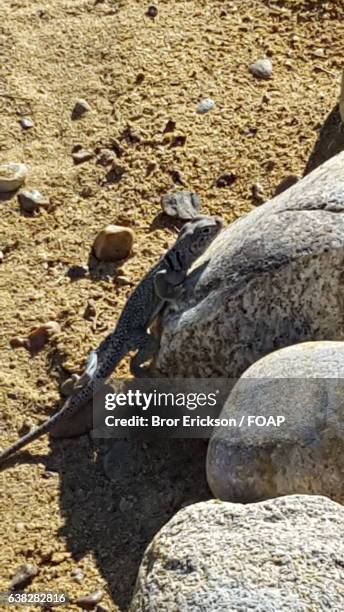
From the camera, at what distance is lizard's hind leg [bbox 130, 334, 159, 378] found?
6.31 m

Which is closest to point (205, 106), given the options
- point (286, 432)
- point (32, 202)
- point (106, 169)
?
point (106, 169)

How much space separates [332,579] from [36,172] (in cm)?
395

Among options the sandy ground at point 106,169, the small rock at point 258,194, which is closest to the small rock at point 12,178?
the sandy ground at point 106,169

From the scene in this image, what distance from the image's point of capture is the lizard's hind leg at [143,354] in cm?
631

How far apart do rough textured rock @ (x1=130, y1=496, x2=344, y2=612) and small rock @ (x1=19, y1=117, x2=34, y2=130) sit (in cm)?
371

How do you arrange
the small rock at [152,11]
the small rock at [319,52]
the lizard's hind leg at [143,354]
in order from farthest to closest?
the small rock at [152,11] < the small rock at [319,52] < the lizard's hind leg at [143,354]

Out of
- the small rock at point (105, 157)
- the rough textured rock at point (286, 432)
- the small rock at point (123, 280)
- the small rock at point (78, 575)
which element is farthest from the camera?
the small rock at point (105, 157)

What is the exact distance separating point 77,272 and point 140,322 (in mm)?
826

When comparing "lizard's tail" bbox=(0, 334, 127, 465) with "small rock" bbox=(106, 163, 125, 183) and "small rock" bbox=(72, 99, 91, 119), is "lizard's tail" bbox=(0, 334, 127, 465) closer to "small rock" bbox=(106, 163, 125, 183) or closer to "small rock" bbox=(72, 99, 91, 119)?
"small rock" bbox=(106, 163, 125, 183)

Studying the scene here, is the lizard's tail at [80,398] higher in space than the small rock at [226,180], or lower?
lower

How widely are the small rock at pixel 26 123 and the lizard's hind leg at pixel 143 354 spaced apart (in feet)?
Answer: 6.89

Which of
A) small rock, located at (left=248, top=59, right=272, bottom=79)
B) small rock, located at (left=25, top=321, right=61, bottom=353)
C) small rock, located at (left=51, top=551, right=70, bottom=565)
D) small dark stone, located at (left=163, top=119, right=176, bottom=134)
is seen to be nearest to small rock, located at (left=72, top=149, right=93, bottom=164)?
small dark stone, located at (left=163, top=119, right=176, bottom=134)

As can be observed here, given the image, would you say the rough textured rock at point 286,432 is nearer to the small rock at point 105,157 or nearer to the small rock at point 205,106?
the small rock at point 105,157

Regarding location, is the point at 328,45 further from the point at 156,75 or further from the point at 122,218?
the point at 122,218
